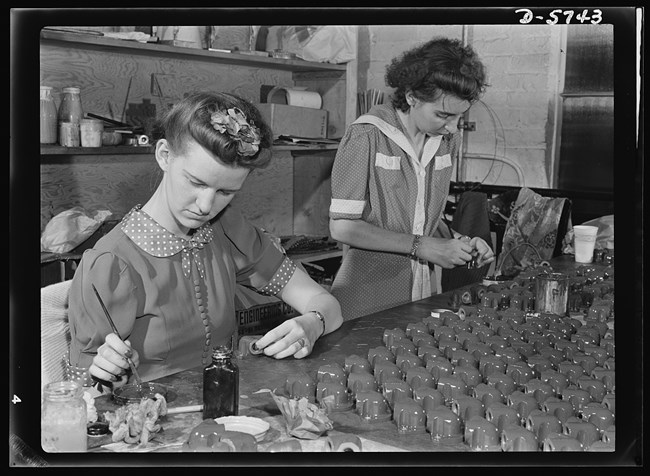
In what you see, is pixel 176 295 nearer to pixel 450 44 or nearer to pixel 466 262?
pixel 466 262

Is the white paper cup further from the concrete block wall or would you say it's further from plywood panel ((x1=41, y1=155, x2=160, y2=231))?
plywood panel ((x1=41, y1=155, x2=160, y2=231))

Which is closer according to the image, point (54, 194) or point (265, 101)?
point (54, 194)

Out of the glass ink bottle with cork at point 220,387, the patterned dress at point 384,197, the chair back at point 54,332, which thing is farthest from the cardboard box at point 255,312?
the glass ink bottle with cork at point 220,387

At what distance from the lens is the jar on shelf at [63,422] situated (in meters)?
1.39

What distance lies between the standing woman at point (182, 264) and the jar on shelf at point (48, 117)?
135 centimetres

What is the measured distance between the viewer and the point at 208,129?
189cm

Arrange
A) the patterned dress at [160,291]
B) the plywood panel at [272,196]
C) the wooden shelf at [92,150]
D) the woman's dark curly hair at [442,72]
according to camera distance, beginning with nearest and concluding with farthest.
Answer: the patterned dress at [160,291], the woman's dark curly hair at [442,72], the wooden shelf at [92,150], the plywood panel at [272,196]

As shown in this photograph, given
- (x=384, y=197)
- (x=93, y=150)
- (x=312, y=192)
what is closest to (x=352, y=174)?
(x=384, y=197)

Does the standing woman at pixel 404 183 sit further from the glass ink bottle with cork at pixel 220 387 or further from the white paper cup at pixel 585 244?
the glass ink bottle with cork at pixel 220 387

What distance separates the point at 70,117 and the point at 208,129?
159 cm

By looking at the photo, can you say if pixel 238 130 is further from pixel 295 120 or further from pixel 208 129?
pixel 295 120

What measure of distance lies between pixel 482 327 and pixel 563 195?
10.1 feet

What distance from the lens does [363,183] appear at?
9.70 feet
